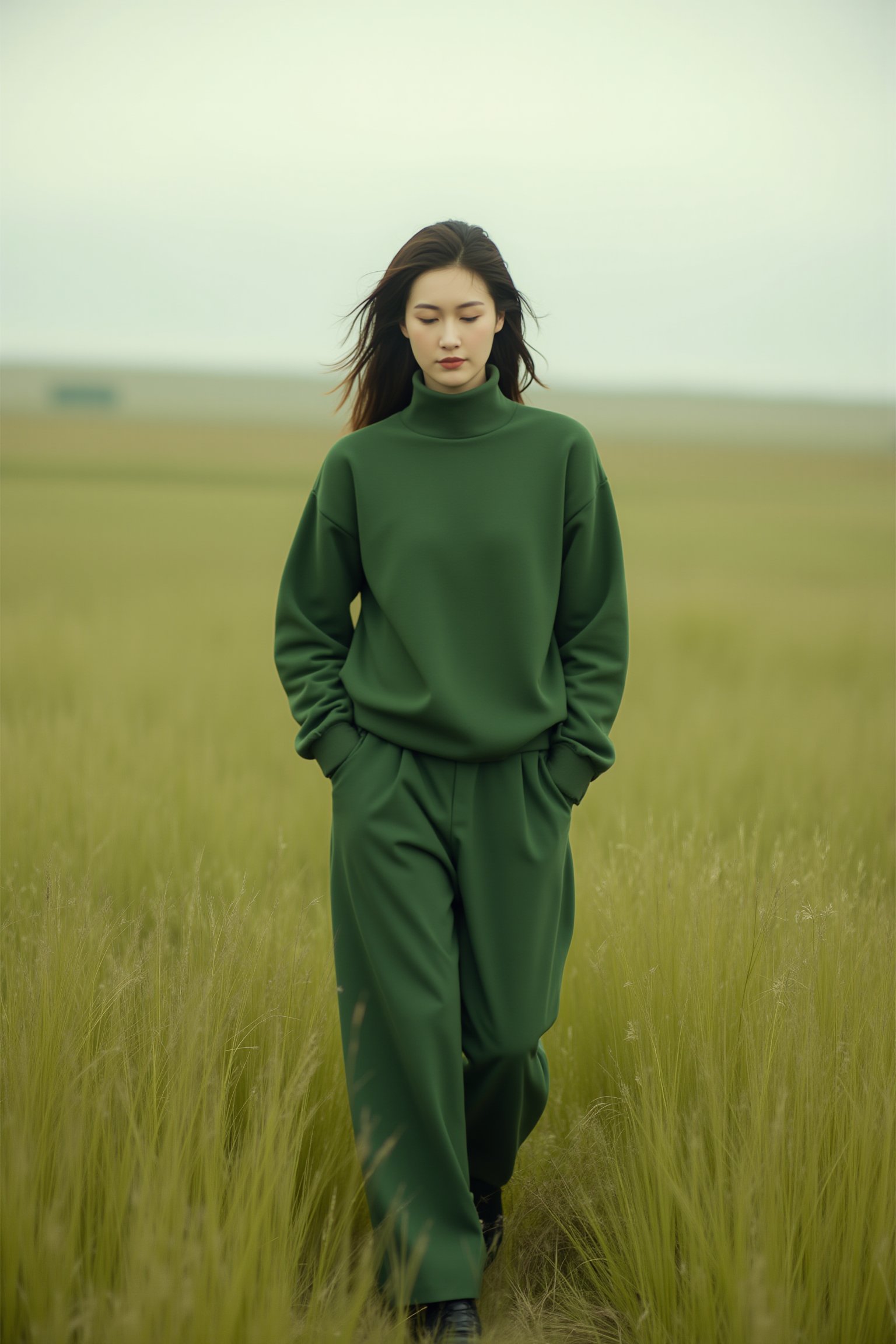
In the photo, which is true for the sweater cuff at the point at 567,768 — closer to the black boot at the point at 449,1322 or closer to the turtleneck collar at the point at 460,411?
the turtleneck collar at the point at 460,411

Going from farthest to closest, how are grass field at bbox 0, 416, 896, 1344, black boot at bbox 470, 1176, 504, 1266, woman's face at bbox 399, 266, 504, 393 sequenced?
black boot at bbox 470, 1176, 504, 1266, woman's face at bbox 399, 266, 504, 393, grass field at bbox 0, 416, 896, 1344

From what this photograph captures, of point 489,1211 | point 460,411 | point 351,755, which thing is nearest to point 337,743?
point 351,755

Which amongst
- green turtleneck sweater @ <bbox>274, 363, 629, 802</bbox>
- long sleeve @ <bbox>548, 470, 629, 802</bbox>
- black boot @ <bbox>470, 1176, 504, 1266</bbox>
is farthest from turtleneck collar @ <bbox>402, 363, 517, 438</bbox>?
black boot @ <bbox>470, 1176, 504, 1266</bbox>

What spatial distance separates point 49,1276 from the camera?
4.97ft

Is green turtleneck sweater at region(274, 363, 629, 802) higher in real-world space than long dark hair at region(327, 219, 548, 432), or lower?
lower

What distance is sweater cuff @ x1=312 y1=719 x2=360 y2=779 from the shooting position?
2.02 metres

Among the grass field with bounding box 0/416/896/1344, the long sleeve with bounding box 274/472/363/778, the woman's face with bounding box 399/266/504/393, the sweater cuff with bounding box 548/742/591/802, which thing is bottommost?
the grass field with bounding box 0/416/896/1344

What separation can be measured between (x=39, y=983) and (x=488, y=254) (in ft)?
5.58

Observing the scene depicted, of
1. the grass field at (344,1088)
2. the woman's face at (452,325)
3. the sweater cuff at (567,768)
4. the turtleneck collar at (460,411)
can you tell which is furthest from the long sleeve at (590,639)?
the grass field at (344,1088)

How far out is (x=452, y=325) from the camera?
1972 mm

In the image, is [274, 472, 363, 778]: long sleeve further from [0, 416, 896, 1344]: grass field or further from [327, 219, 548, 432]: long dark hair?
[0, 416, 896, 1344]: grass field

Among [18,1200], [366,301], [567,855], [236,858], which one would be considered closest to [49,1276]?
[18,1200]

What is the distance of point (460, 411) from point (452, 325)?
160mm

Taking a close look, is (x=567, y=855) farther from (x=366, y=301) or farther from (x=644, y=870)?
(x=366, y=301)
